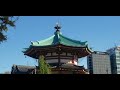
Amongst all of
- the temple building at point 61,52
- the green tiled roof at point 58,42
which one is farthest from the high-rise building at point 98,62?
the temple building at point 61,52

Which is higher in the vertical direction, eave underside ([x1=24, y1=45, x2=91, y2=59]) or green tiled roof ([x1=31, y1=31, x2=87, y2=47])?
green tiled roof ([x1=31, y1=31, x2=87, y2=47])

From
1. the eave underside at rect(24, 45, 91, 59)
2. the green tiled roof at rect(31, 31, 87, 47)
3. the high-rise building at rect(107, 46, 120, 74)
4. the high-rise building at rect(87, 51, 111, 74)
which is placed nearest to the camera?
the eave underside at rect(24, 45, 91, 59)

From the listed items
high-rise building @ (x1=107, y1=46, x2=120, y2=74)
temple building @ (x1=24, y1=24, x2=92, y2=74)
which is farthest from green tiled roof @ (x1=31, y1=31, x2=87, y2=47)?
high-rise building @ (x1=107, y1=46, x2=120, y2=74)

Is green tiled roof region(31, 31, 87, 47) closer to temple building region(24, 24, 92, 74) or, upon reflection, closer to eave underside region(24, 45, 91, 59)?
temple building region(24, 24, 92, 74)

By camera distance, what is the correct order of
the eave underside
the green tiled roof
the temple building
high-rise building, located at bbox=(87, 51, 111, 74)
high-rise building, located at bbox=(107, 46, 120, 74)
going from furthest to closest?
1. high-rise building, located at bbox=(107, 46, 120, 74)
2. high-rise building, located at bbox=(87, 51, 111, 74)
3. the green tiled roof
4. the eave underside
5. the temple building

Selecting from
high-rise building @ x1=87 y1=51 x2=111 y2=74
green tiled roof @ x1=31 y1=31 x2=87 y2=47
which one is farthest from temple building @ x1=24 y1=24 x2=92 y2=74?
high-rise building @ x1=87 y1=51 x2=111 y2=74

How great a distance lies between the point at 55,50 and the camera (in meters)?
28.1

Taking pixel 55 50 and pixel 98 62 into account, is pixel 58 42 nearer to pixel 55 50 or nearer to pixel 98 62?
pixel 55 50

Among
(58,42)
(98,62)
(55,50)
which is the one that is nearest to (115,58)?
(98,62)

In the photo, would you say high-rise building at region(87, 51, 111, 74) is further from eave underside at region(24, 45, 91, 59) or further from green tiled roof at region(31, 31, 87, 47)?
eave underside at region(24, 45, 91, 59)

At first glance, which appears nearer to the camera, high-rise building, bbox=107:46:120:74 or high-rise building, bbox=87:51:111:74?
high-rise building, bbox=87:51:111:74

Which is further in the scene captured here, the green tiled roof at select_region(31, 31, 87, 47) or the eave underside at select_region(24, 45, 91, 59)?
the green tiled roof at select_region(31, 31, 87, 47)
